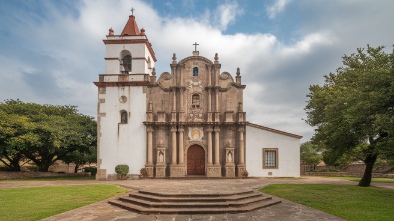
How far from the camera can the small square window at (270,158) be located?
2555 cm

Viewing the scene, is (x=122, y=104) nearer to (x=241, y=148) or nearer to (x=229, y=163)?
(x=229, y=163)

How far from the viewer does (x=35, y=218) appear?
9727 mm

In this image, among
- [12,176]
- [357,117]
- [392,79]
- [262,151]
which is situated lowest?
[12,176]

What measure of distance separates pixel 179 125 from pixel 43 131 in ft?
39.8

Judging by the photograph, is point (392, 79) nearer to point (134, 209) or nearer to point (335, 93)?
point (335, 93)

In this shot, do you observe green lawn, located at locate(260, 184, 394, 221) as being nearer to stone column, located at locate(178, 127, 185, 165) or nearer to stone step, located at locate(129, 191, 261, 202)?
stone step, located at locate(129, 191, 261, 202)

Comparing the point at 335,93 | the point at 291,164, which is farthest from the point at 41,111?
the point at 335,93

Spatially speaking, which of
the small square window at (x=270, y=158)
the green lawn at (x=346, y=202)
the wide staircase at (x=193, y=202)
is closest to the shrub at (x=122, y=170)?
the wide staircase at (x=193, y=202)

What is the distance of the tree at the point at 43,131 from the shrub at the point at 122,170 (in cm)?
491

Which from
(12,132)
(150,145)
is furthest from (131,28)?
(12,132)

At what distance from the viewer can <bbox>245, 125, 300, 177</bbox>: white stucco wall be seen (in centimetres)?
2550

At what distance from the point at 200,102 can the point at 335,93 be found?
11.6 m

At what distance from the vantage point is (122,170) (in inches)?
962

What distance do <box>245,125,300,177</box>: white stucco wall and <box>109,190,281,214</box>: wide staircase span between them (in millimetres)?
12277
